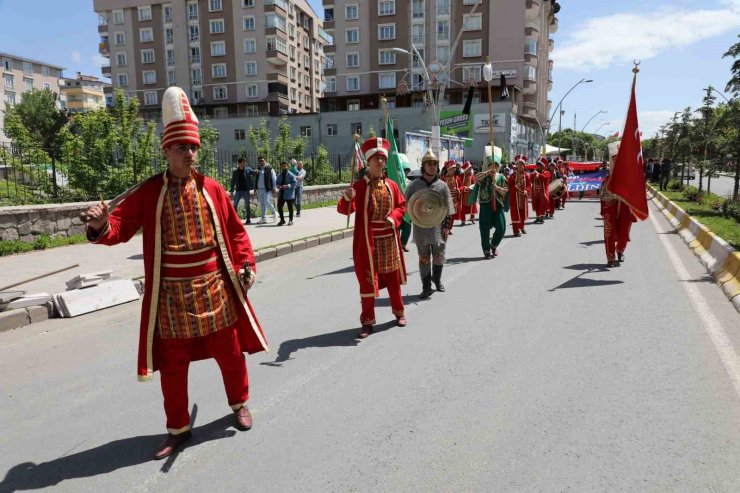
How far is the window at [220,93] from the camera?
62.3 metres

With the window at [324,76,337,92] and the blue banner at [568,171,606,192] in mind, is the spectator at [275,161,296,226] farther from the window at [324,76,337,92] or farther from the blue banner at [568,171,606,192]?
the window at [324,76,337,92]

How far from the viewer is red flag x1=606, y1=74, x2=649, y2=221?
9.00m

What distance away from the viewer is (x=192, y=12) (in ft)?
205

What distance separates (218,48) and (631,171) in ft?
199

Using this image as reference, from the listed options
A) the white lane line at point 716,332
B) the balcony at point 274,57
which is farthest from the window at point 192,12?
the white lane line at point 716,332

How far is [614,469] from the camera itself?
3.04 metres

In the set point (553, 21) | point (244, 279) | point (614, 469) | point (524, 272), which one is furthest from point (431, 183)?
point (553, 21)

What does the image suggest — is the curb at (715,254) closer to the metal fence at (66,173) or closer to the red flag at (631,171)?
the red flag at (631,171)

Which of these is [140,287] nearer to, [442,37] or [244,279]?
[244,279]

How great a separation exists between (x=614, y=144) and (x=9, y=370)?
9389 millimetres

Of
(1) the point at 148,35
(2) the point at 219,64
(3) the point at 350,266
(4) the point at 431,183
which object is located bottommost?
(3) the point at 350,266

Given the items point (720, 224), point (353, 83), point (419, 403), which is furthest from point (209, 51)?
point (419, 403)

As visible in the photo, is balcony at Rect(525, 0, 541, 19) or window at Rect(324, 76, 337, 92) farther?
window at Rect(324, 76, 337, 92)

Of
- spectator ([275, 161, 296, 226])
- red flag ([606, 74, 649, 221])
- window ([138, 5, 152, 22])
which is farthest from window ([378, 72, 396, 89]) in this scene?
red flag ([606, 74, 649, 221])
